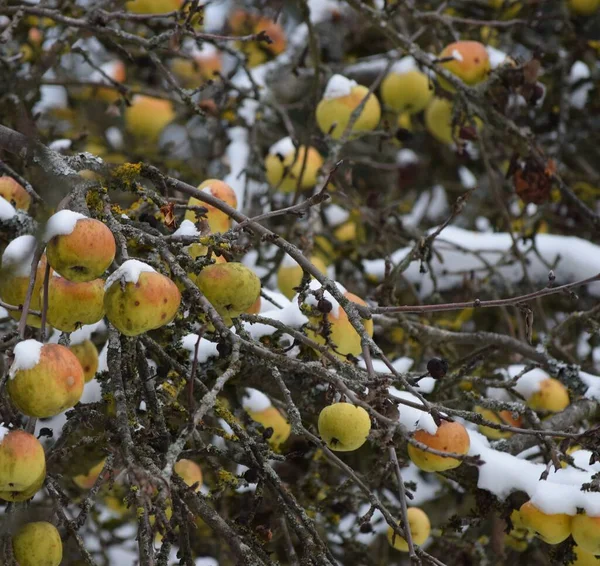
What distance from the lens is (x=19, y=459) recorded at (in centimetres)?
125

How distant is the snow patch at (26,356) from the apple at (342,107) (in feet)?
5.48

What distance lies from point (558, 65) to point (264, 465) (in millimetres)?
2402

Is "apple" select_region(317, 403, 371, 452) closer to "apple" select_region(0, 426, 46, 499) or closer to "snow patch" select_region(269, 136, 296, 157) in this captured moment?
"apple" select_region(0, 426, 46, 499)

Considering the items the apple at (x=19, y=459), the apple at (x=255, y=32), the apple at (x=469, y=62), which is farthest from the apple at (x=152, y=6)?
the apple at (x=19, y=459)

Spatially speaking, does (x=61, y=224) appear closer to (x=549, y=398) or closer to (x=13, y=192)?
(x=13, y=192)

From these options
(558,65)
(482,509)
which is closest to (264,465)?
(482,509)

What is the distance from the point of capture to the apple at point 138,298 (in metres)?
1.21

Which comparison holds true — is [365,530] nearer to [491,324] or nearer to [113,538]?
[113,538]

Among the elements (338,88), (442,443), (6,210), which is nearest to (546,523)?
(442,443)

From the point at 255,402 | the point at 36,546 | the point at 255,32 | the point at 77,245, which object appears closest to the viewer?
the point at 77,245

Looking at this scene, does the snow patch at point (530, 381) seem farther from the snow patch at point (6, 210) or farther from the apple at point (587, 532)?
the snow patch at point (6, 210)

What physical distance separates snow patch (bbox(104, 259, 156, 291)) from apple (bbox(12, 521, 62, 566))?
50cm

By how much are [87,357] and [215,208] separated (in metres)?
0.40

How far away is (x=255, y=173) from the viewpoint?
9.93 feet
